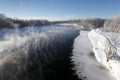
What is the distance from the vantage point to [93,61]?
13188 mm

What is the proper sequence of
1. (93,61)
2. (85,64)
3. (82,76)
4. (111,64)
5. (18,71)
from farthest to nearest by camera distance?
(93,61) < (85,64) < (111,64) < (18,71) < (82,76)

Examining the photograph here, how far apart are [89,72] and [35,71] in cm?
394

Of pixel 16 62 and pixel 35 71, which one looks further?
pixel 16 62

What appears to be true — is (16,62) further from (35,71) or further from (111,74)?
(111,74)

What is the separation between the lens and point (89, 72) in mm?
10633

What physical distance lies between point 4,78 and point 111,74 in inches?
284

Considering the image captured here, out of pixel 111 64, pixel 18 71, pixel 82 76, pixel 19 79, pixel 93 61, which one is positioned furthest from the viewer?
pixel 93 61

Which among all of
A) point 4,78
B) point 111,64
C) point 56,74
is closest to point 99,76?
point 111,64

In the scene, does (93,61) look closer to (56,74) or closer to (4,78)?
(56,74)

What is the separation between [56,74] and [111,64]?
4444mm

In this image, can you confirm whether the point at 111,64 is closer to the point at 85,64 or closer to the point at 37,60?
the point at 85,64

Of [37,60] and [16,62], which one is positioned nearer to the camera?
[16,62]

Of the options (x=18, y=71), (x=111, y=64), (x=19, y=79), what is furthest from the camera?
(x=111, y=64)

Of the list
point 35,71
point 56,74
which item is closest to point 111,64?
point 56,74
